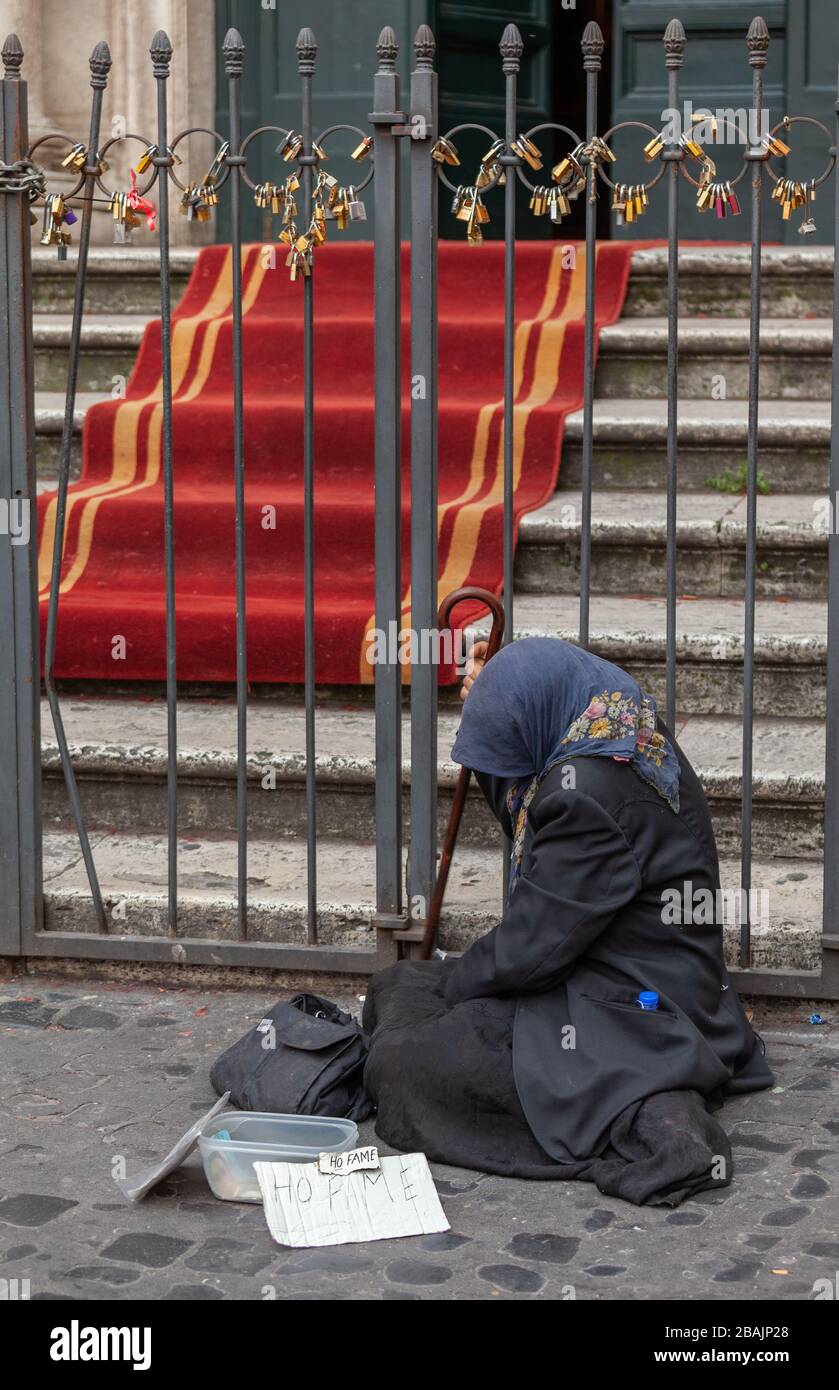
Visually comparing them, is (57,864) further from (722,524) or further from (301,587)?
(722,524)

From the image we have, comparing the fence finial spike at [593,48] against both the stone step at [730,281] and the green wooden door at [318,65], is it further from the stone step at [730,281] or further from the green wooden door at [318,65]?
the green wooden door at [318,65]

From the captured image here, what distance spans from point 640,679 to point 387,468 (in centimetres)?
131

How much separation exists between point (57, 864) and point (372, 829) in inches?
34.4

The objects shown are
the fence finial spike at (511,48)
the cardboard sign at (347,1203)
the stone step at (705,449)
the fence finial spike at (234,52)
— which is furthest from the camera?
the stone step at (705,449)

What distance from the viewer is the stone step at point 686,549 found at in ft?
18.8

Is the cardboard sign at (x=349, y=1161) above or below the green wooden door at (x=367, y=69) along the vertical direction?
below

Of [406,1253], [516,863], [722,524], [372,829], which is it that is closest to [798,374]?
[722,524]

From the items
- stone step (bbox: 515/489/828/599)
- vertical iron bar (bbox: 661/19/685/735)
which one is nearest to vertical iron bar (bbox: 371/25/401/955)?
vertical iron bar (bbox: 661/19/685/735)

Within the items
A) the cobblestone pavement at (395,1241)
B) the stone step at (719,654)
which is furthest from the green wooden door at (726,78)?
the cobblestone pavement at (395,1241)

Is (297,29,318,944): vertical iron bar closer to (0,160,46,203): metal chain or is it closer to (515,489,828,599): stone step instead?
(0,160,46,203): metal chain

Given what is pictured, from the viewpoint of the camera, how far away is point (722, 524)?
18.8 ft

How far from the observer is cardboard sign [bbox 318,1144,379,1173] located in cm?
358

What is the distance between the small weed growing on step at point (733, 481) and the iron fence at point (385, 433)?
170 centimetres

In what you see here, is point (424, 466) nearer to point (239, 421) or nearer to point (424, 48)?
point (239, 421)
